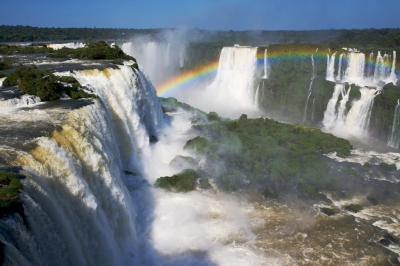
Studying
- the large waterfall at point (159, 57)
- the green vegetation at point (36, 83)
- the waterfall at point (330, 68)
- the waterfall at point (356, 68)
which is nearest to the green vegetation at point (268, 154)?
the green vegetation at point (36, 83)

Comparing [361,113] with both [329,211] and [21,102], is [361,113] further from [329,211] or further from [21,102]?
[21,102]

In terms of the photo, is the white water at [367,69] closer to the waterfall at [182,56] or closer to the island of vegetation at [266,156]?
the island of vegetation at [266,156]

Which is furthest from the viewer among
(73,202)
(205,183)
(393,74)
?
(393,74)

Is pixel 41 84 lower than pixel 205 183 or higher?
higher

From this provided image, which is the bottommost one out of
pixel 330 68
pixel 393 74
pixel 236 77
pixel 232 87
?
pixel 232 87

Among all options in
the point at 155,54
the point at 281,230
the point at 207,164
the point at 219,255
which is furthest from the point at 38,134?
the point at 155,54

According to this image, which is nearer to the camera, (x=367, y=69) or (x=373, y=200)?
(x=373, y=200)

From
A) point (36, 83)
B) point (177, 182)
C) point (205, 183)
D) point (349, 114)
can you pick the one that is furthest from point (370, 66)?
point (36, 83)

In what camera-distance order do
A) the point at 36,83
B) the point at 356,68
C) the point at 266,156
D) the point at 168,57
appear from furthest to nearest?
the point at 168,57
the point at 356,68
the point at 266,156
the point at 36,83
